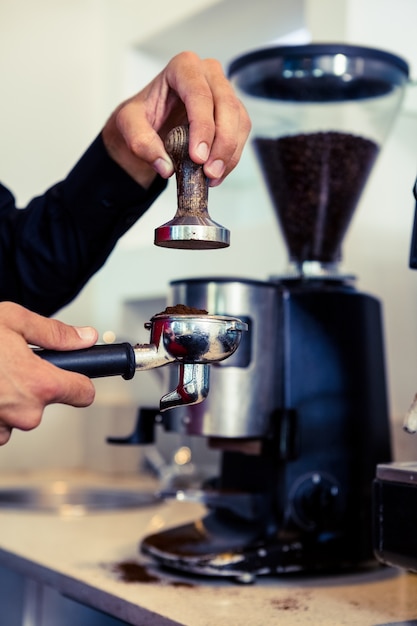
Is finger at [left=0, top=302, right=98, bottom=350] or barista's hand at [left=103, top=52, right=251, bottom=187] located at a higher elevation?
barista's hand at [left=103, top=52, right=251, bottom=187]

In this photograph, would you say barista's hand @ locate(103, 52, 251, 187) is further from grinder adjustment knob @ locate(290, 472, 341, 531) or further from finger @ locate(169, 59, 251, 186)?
grinder adjustment knob @ locate(290, 472, 341, 531)

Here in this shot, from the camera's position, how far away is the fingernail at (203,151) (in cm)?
58

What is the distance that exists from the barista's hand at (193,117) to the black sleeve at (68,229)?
0.13 metres

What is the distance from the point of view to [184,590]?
31.4 inches

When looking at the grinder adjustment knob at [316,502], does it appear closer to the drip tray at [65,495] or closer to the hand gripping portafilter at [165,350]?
the hand gripping portafilter at [165,350]

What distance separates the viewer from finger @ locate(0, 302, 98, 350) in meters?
0.54

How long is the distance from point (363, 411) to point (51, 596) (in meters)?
0.39

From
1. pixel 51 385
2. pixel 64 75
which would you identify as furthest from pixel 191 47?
pixel 51 385

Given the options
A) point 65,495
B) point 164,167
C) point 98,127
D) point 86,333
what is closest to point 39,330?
point 86,333

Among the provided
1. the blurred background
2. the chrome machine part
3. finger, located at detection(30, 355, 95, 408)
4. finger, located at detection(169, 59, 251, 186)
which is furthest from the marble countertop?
the blurred background

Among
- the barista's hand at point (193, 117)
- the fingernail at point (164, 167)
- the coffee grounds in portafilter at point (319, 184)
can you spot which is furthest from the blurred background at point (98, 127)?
the fingernail at point (164, 167)

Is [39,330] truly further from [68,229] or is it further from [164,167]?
[68,229]

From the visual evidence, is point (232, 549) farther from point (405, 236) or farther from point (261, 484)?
point (405, 236)

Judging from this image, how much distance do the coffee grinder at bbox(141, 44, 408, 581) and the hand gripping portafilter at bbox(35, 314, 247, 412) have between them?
33 cm
